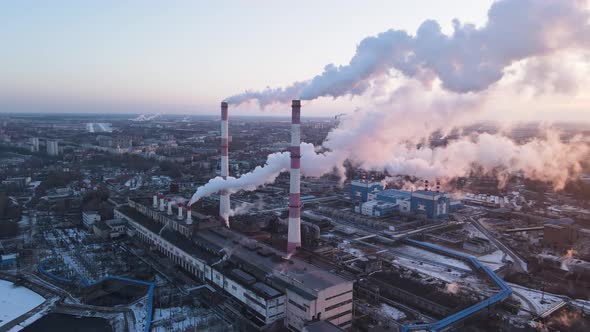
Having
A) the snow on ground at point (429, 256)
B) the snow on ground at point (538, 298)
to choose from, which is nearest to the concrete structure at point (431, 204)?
the snow on ground at point (429, 256)

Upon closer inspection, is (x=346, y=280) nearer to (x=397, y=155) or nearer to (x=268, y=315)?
(x=268, y=315)

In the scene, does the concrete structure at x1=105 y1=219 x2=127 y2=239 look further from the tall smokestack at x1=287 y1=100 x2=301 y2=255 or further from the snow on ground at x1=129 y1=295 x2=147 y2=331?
the tall smokestack at x1=287 y1=100 x2=301 y2=255

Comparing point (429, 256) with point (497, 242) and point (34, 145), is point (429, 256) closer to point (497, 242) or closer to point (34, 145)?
point (497, 242)

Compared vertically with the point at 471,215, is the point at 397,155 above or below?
above

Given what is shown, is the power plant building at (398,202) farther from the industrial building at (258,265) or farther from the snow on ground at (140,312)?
the snow on ground at (140,312)

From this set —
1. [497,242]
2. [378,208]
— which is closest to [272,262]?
[497,242]

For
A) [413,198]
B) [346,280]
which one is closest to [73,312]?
[346,280]
